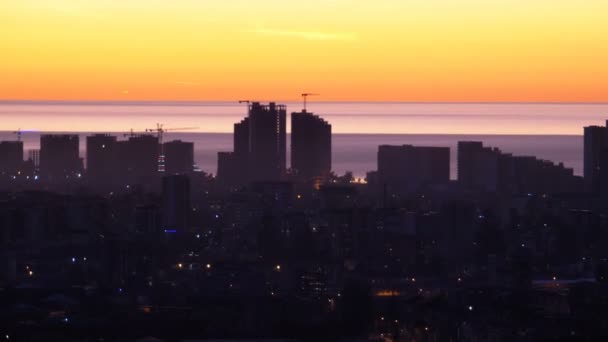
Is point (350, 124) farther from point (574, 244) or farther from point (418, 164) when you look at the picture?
point (574, 244)

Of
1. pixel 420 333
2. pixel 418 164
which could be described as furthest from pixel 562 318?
pixel 418 164

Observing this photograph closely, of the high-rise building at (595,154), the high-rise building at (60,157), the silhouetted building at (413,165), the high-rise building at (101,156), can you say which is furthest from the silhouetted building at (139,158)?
the high-rise building at (595,154)

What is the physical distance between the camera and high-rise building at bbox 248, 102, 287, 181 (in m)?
54.0

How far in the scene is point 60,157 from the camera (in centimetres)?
5600

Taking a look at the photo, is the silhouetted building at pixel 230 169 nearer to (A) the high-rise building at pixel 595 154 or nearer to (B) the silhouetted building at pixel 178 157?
(B) the silhouetted building at pixel 178 157

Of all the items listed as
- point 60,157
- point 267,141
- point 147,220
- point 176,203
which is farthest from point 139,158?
point 147,220

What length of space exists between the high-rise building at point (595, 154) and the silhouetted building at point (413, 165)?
Answer: 6.37 metres

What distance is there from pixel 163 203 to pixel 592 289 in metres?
17.3

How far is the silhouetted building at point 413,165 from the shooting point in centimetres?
5350

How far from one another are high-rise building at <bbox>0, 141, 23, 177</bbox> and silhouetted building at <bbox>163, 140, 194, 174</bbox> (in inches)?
212

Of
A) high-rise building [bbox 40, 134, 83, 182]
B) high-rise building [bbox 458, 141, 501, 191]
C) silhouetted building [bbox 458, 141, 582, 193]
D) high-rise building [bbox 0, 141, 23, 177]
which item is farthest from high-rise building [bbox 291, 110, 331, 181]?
high-rise building [bbox 0, 141, 23, 177]

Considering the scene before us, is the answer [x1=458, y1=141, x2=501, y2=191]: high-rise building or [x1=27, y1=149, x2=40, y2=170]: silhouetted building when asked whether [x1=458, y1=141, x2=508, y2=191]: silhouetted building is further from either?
[x1=27, y1=149, x2=40, y2=170]: silhouetted building

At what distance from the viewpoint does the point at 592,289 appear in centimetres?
2094

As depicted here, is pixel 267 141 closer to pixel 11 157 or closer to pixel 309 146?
pixel 309 146
